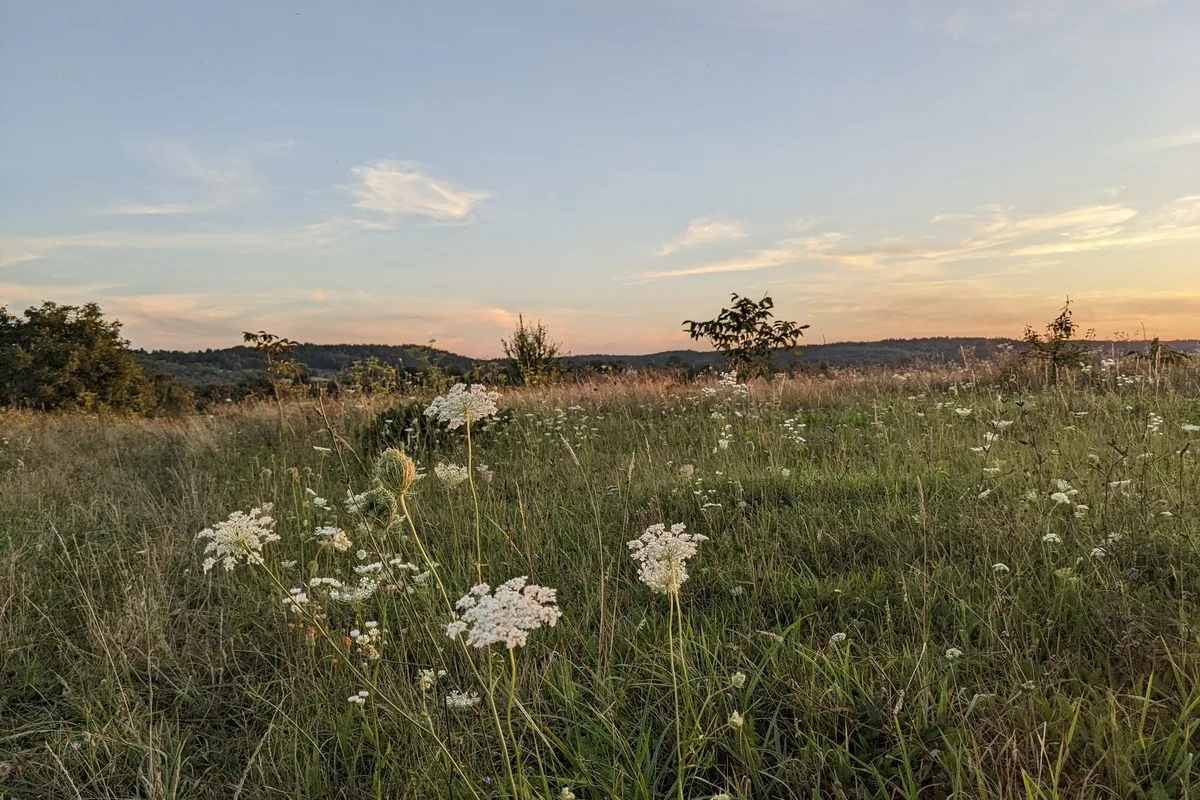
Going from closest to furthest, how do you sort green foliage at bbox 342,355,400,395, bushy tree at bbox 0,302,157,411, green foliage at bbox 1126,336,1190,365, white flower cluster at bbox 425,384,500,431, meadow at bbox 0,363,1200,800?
meadow at bbox 0,363,1200,800
white flower cluster at bbox 425,384,500,431
green foliage at bbox 1126,336,1190,365
green foliage at bbox 342,355,400,395
bushy tree at bbox 0,302,157,411

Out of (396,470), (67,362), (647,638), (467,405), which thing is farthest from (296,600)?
(67,362)

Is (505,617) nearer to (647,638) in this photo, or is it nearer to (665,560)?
(665,560)

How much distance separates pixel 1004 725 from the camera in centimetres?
187

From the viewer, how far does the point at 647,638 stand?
2641mm

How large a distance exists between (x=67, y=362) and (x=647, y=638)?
50.3 meters

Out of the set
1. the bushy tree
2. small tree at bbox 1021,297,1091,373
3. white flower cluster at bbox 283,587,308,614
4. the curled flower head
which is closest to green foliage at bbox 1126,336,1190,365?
small tree at bbox 1021,297,1091,373

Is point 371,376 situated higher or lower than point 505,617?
higher

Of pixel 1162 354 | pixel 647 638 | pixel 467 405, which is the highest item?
pixel 1162 354

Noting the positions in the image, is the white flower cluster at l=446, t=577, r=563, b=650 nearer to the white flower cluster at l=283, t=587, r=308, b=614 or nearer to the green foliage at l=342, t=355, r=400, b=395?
the white flower cluster at l=283, t=587, r=308, b=614

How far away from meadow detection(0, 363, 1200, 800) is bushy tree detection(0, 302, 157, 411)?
4277 centimetres

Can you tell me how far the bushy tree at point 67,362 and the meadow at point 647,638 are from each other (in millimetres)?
42767

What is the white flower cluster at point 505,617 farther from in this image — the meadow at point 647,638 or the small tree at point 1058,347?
the small tree at point 1058,347

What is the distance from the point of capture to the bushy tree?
38469mm

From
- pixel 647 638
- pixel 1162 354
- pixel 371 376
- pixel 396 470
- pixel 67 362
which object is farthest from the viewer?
pixel 67 362
